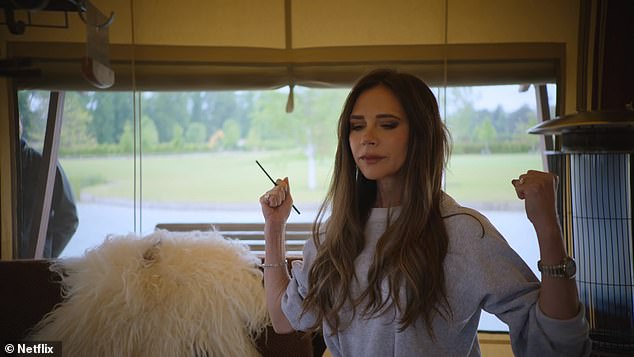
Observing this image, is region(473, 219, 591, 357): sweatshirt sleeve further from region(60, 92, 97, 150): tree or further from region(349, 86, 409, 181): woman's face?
region(60, 92, 97, 150): tree

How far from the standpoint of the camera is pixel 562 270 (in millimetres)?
899

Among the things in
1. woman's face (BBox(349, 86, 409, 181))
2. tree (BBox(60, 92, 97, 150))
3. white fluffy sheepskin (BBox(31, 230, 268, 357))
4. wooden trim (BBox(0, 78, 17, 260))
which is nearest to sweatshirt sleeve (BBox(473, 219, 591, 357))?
woman's face (BBox(349, 86, 409, 181))

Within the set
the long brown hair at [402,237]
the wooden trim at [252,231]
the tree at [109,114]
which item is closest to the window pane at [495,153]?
the wooden trim at [252,231]

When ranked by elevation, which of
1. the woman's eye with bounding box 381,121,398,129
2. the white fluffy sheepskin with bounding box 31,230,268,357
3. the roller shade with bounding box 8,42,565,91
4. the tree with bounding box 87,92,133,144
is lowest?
the white fluffy sheepskin with bounding box 31,230,268,357

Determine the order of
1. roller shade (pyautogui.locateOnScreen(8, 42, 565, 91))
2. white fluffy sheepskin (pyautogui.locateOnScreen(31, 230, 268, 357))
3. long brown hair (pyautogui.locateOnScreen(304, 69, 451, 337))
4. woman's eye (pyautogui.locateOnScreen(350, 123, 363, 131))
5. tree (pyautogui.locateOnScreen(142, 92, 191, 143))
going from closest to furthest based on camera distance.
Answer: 1. long brown hair (pyautogui.locateOnScreen(304, 69, 451, 337))
2. woman's eye (pyautogui.locateOnScreen(350, 123, 363, 131))
3. white fluffy sheepskin (pyautogui.locateOnScreen(31, 230, 268, 357))
4. roller shade (pyautogui.locateOnScreen(8, 42, 565, 91))
5. tree (pyautogui.locateOnScreen(142, 92, 191, 143))

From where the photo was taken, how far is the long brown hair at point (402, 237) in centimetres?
100

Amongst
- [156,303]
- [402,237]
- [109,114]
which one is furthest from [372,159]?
[109,114]

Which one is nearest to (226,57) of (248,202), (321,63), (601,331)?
(321,63)

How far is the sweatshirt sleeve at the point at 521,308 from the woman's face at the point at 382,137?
216 millimetres

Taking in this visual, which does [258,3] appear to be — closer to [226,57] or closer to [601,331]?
[226,57]

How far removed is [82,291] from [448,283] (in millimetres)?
1460

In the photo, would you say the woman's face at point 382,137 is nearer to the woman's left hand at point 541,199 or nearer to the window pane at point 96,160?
the woman's left hand at point 541,199

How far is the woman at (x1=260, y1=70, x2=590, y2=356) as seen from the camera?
92 centimetres

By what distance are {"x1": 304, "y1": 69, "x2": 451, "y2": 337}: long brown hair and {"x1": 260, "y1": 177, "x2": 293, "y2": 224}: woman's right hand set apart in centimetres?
12
